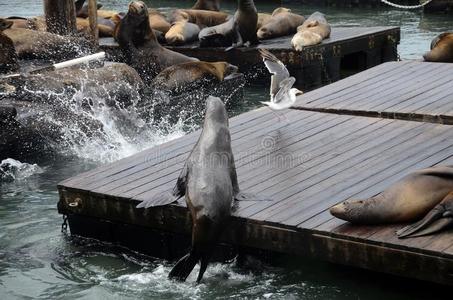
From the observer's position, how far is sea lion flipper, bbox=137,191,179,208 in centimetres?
488

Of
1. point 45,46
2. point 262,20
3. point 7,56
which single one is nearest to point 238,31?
point 262,20

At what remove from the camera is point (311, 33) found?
11.8 metres

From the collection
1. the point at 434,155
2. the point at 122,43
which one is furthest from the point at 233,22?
the point at 434,155

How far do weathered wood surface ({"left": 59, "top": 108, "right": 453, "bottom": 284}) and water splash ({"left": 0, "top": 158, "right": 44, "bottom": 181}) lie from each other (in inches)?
69.2

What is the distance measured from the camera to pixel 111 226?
5418mm

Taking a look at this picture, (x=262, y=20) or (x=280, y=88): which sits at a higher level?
(x=280, y=88)

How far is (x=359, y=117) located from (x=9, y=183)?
10.2ft

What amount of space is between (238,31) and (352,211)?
25.2 feet

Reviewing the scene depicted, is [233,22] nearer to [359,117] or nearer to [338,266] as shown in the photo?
[359,117]

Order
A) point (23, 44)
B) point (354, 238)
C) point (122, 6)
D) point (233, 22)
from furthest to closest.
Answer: point (122, 6)
point (233, 22)
point (23, 44)
point (354, 238)

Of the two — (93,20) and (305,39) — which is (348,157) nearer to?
(305,39)

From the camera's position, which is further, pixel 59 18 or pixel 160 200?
pixel 59 18

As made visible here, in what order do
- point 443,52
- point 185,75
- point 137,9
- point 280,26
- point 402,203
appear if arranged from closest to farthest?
point 402,203, point 185,75, point 443,52, point 137,9, point 280,26

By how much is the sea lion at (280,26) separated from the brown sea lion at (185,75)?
8.54 ft
